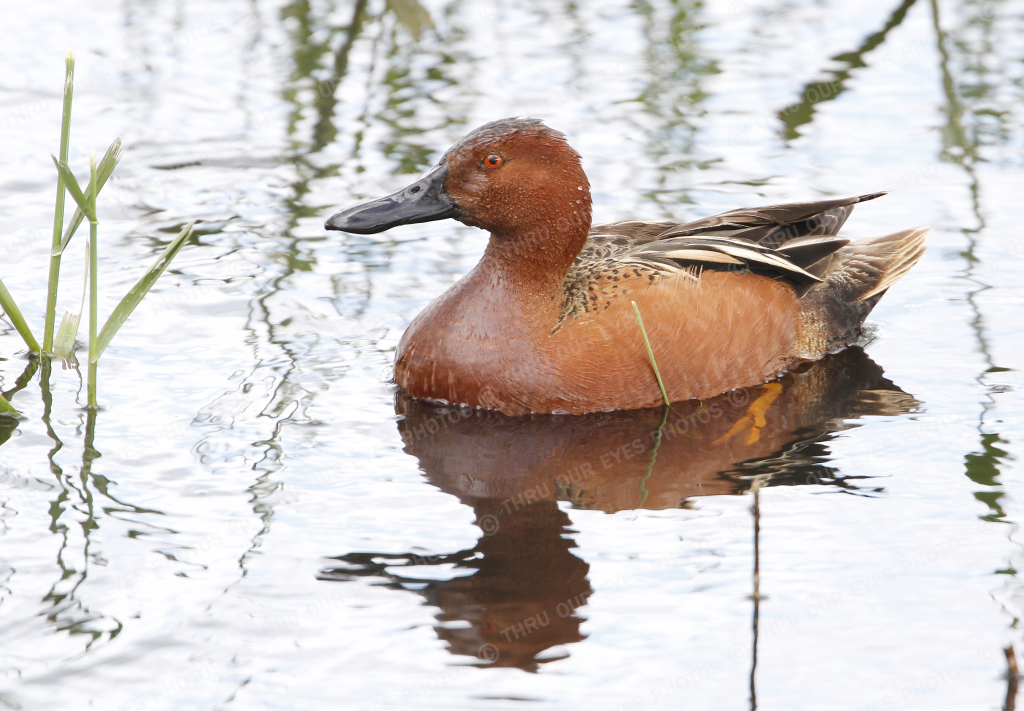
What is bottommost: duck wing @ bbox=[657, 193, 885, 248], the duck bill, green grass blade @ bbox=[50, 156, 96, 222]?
duck wing @ bbox=[657, 193, 885, 248]

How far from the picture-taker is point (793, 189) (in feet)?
29.6

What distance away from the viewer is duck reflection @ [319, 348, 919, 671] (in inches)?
197

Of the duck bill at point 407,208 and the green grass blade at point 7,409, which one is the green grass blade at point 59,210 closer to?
the green grass blade at point 7,409

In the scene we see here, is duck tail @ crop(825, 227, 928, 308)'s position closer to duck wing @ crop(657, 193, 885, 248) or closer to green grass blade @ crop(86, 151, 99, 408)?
duck wing @ crop(657, 193, 885, 248)

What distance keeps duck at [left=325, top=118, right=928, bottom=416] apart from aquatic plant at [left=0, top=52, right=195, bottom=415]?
107 cm

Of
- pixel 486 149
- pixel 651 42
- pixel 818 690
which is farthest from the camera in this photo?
pixel 651 42

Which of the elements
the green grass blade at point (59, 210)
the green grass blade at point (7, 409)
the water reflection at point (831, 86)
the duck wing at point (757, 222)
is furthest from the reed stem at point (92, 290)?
the water reflection at point (831, 86)

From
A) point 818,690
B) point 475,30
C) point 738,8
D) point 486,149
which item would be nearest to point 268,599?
point 818,690

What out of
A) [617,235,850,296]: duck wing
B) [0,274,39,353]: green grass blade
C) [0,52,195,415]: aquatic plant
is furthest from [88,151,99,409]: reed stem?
[617,235,850,296]: duck wing

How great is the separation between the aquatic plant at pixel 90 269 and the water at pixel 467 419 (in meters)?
0.19

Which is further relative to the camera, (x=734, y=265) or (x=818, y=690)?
(x=734, y=265)

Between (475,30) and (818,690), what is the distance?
8.12 meters

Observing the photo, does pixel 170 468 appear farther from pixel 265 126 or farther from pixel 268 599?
pixel 265 126

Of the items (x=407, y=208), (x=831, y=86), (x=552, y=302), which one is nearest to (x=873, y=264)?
(x=552, y=302)
